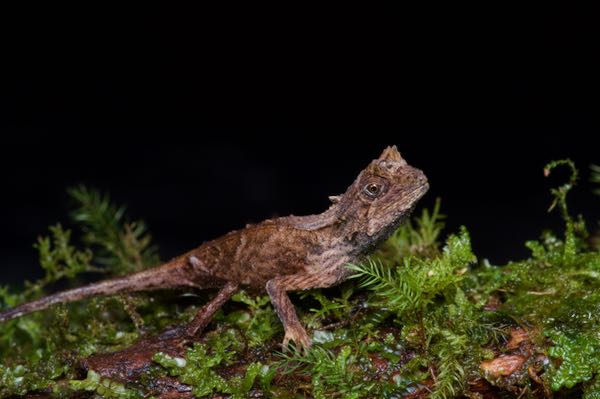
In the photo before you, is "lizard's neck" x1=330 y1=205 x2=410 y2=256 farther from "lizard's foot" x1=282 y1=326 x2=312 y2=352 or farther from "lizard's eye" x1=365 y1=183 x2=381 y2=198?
"lizard's foot" x1=282 y1=326 x2=312 y2=352

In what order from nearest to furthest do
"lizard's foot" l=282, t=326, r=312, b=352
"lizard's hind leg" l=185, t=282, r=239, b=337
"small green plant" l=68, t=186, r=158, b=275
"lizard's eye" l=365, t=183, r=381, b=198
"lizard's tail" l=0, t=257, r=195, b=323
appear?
1. "lizard's foot" l=282, t=326, r=312, b=352
2. "lizard's eye" l=365, t=183, r=381, b=198
3. "lizard's hind leg" l=185, t=282, r=239, b=337
4. "lizard's tail" l=0, t=257, r=195, b=323
5. "small green plant" l=68, t=186, r=158, b=275

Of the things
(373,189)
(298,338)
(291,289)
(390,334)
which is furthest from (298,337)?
(373,189)

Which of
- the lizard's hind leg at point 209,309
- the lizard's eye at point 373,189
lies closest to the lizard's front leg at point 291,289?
the lizard's hind leg at point 209,309

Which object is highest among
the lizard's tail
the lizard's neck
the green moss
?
the lizard's tail

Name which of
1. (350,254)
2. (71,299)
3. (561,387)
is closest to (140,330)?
(71,299)

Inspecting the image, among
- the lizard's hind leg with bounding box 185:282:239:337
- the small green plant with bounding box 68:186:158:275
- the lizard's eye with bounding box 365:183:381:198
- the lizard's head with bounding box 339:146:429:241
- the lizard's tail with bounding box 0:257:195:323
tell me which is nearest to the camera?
the lizard's head with bounding box 339:146:429:241

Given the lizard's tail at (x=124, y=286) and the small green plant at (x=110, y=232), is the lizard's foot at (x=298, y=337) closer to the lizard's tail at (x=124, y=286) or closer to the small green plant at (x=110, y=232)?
the lizard's tail at (x=124, y=286)

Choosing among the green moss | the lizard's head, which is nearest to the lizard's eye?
the lizard's head

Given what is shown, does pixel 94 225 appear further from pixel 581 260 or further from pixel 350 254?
pixel 581 260
